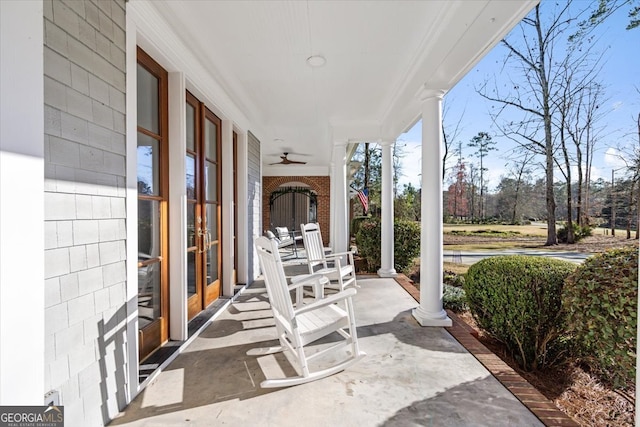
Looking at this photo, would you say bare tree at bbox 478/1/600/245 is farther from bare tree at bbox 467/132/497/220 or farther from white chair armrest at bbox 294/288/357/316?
white chair armrest at bbox 294/288/357/316

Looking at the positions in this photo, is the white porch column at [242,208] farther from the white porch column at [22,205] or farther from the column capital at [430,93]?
the white porch column at [22,205]

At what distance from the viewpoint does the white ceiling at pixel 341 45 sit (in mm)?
2114

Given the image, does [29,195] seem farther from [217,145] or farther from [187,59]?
[217,145]

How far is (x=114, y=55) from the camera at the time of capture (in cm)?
163

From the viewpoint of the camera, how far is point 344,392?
1.90 m

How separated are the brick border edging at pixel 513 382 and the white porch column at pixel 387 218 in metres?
2.07

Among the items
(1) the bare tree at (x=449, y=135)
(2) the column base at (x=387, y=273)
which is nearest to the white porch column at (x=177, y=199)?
(2) the column base at (x=387, y=273)

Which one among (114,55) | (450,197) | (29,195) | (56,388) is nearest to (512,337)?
(56,388)

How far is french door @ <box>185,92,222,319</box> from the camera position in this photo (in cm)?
292

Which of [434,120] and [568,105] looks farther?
[568,105]

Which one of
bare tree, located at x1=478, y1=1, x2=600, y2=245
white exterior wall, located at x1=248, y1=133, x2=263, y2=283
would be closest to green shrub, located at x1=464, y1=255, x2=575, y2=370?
Result: white exterior wall, located at x1=248, y1=133, x2=263, y2=283

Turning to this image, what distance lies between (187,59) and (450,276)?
206 inches

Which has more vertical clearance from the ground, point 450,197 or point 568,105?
point 568,105

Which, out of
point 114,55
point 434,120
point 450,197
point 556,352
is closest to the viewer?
point 114,55
